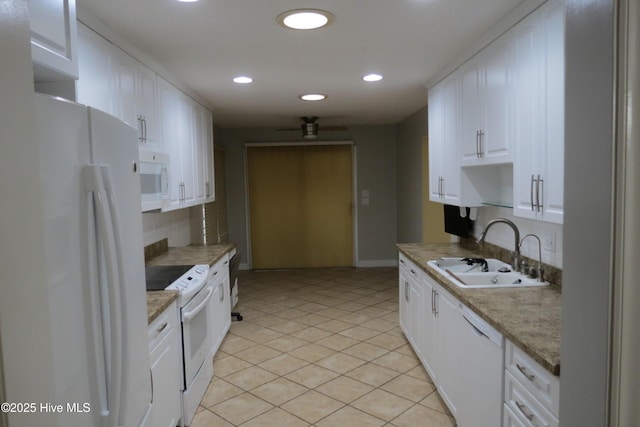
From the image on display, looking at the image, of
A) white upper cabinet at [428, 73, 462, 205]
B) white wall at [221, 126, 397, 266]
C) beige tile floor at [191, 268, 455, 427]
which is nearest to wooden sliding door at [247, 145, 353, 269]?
white wall at [221, 126, 397, 266]

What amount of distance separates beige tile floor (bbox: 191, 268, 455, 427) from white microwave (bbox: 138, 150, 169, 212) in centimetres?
144

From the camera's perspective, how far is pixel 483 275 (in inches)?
112

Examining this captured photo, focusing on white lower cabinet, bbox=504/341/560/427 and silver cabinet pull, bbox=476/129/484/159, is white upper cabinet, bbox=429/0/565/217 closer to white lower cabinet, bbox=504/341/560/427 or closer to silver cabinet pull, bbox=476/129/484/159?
silver cabinet pull, bbox=476/129/484/159

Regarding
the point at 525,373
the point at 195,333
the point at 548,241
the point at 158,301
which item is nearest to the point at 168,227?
the point at 195,333

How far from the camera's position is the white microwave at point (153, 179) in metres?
2.70

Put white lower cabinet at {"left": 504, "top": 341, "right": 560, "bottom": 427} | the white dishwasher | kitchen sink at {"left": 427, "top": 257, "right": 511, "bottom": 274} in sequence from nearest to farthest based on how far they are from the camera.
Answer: white lower cabinet at {"left": 504, "top": 341, "right": 560, "bottom": 427} → the white dishwasher → kitchen sink at {"left": 427, "top": 257, "right": 511, "bottom": 274}

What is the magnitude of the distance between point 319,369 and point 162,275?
1.47 m

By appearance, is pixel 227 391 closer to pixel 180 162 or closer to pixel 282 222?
pixel 180 162

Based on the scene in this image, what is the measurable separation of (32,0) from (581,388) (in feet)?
5.53

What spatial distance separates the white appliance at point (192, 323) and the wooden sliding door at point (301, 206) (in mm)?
A: 3997

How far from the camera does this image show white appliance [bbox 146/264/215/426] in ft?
8.80

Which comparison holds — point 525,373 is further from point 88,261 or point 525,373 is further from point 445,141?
point 445,141

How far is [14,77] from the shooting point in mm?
786

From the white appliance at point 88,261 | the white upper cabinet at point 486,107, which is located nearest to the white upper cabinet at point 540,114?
the white upper cabinet at point 486,107
